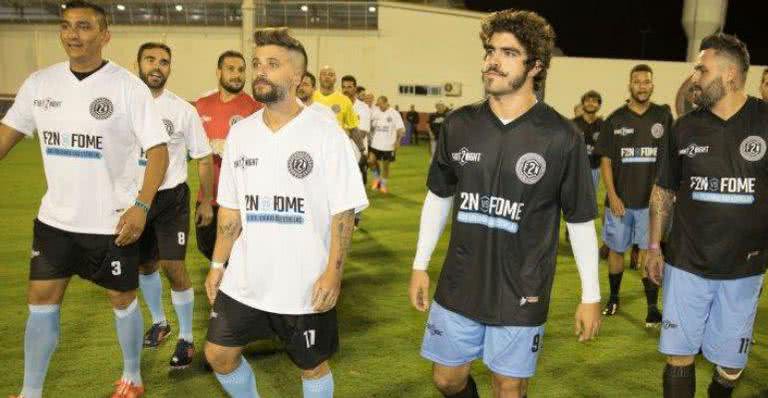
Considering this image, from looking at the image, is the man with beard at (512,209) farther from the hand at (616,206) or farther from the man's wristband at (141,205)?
the hand at (616,206)

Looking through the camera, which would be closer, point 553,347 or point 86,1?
point 86,1

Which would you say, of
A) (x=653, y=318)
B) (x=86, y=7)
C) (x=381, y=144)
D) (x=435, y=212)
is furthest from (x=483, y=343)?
(x=381, y=144)

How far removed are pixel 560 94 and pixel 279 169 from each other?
3032 cm

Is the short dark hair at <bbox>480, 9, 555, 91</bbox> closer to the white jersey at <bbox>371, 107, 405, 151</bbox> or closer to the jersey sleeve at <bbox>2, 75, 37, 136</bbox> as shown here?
Answer: the jersey sleeve at <bbox>2, 75, 37, 136</bbox>

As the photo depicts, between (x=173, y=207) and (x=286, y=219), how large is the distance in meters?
2.34

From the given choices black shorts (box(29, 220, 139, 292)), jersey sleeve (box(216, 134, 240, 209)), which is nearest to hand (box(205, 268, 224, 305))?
jersey sleeve (box(216, 134, 240, 209))

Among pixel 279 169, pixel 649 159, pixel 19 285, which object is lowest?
pixel 19 285

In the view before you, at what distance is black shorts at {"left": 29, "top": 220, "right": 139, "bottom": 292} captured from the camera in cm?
415

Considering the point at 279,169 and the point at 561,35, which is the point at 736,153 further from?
the point at 561,35

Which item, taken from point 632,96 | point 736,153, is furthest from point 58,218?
point 632,96

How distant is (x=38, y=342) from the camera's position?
4.22 meters

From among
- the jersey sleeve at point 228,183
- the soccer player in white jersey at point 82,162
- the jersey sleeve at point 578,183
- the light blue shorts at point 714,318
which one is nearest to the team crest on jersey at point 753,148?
the light blue shorts at point 714,318

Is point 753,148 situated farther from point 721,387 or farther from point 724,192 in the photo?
point 721,387

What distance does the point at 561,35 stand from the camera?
47.7 meters
